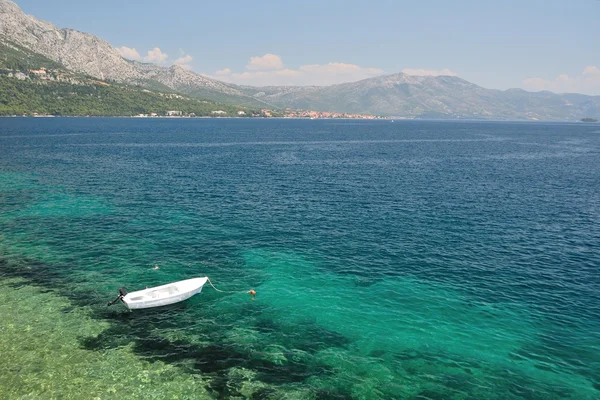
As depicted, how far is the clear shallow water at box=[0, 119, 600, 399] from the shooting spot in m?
33.4

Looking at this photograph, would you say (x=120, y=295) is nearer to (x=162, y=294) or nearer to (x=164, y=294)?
(x=162, y=294)

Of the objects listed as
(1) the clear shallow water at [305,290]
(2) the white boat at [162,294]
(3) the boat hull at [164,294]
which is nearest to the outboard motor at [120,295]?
(2) the white boat at [162,294]

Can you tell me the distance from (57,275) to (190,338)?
1003 inches

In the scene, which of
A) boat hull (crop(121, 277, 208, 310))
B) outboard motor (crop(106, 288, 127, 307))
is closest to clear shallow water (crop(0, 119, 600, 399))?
boat hull (crop(121, 277, 208, 310))

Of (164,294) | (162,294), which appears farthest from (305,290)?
(162,294)

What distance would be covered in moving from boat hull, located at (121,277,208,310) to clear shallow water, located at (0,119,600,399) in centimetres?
120

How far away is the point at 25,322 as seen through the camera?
39781 millimetres

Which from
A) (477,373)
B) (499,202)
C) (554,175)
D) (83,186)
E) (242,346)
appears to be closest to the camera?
(477,373)

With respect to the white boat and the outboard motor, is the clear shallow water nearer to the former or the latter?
the white boat

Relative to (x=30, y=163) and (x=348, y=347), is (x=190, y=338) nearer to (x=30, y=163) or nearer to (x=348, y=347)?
(x=348, y=347)

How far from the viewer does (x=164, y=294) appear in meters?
44.9

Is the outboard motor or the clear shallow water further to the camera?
Answer: the outboard motor

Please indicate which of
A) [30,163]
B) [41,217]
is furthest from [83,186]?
[30,163]

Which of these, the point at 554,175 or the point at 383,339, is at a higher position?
the point at 554,175
